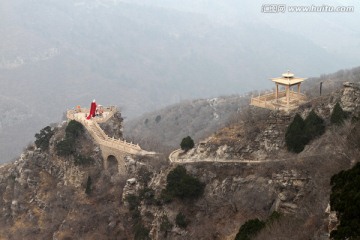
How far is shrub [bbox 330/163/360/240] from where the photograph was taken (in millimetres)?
19780

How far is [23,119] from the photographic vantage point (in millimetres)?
174500

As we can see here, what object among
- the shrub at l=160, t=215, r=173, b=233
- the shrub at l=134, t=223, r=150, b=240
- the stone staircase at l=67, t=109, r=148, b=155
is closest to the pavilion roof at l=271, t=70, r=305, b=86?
the stone staircase at l=67, t=109, r=148, b=155

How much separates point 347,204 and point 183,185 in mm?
19162

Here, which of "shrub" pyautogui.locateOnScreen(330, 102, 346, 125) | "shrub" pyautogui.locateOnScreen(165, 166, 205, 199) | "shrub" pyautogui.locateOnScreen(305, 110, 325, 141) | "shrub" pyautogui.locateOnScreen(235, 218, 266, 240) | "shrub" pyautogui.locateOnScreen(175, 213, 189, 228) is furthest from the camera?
"shrub" pyautogui.locateOnScreen(165, 166, 205, 199)

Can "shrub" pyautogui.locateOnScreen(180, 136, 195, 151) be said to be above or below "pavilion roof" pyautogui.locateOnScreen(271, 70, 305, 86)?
below

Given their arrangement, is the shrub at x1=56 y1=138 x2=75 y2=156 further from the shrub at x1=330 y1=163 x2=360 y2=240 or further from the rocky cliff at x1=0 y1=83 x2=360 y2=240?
the shrub at x1=330 y1=163 x2=360 y2=240

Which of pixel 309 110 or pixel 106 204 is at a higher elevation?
pixel 309 110

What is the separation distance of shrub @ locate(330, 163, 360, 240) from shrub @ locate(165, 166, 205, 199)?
680 inches

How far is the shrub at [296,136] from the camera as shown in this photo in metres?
37.2

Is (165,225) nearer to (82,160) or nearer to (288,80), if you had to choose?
(288,80)

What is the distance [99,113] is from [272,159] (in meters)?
24.7

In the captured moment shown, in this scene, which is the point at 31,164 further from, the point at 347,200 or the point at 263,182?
the point at 347,200

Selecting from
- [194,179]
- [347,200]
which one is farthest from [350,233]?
[194,179]

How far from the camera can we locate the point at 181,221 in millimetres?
37812
